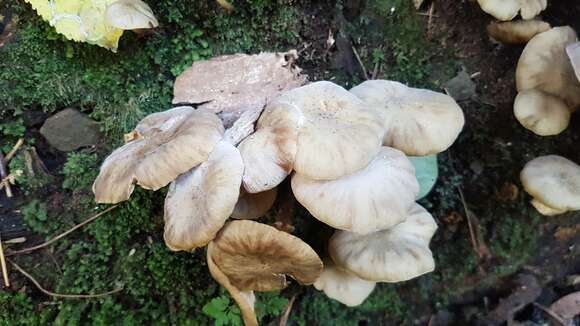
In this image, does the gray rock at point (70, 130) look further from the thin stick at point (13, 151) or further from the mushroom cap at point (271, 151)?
the mushroom cap at point (271, 151)

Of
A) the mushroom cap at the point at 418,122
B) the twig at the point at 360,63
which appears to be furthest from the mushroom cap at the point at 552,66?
the twig at the point at 360,63

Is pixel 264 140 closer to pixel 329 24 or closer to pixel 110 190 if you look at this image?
pixel 110 190

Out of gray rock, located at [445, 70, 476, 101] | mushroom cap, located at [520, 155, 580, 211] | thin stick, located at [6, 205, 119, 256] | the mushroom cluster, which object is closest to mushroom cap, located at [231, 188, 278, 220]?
the mushroom cluster

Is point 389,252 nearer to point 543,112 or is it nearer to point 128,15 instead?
point 543,112

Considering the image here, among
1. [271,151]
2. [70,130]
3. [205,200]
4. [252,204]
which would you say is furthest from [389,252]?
[70,130]

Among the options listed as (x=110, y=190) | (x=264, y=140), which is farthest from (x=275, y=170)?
(x=110, y=190)
